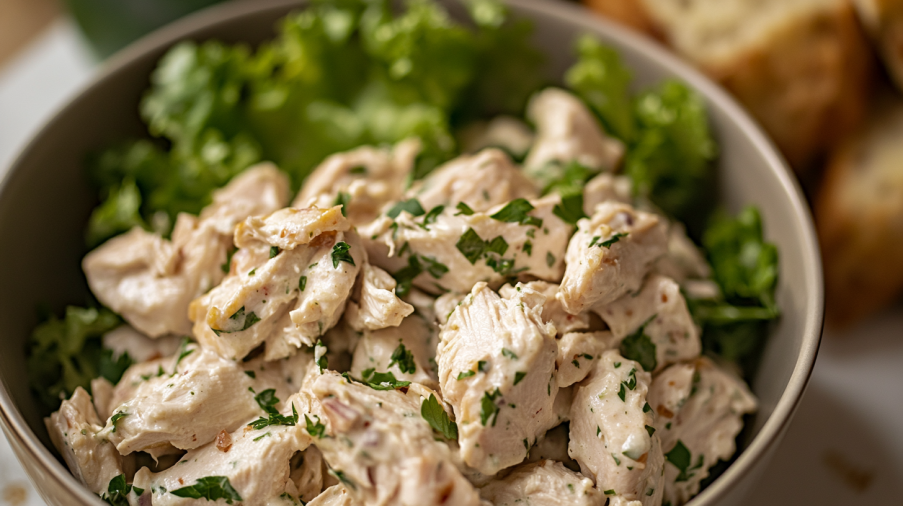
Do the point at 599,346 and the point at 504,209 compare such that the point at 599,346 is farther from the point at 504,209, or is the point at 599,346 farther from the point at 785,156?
the point at 785,156

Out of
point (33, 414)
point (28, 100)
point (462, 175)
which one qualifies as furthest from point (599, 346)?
point (28, 100)

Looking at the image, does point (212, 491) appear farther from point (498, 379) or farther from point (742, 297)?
point (742, 297)

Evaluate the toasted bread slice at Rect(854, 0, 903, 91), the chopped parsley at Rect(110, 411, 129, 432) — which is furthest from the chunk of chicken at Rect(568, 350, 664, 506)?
the toasted bread slice at Rect(854, 0, 903, 91)

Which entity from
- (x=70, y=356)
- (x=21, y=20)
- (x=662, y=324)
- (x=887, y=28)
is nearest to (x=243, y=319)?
(x=70, y=356)

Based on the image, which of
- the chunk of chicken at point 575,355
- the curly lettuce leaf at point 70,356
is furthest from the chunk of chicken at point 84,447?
the chunk of chicken at point 575,355

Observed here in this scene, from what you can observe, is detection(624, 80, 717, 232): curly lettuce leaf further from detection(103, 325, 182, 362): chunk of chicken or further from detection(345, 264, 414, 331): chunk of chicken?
detection(103, 325, 182, 362): chunk of chicken

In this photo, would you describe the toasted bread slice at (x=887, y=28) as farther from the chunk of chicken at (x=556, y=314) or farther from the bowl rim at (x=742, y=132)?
the chunk of chicken at (x=556, y=314)

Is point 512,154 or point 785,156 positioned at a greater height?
point 512,154
